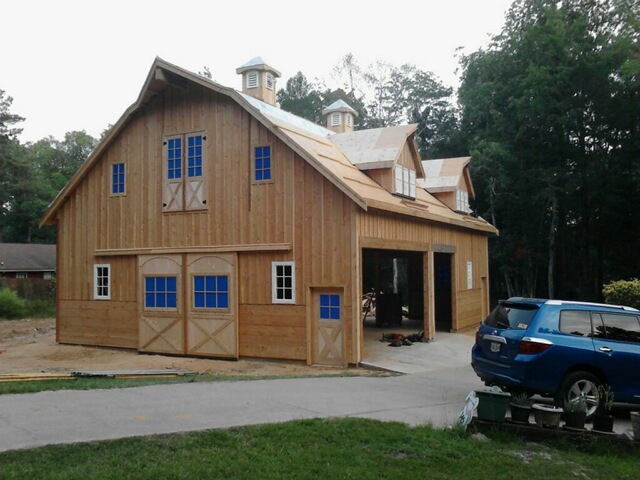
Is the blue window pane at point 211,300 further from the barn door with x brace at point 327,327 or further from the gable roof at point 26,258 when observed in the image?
the gable roof at point 26,258

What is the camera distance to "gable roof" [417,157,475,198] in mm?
24531

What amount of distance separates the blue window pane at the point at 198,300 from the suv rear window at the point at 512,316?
361 inches

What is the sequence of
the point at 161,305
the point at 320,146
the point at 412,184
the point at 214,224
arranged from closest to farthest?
the point at 214,224 → the point at 161,305 → the point at 320,146 → the point at 412,184

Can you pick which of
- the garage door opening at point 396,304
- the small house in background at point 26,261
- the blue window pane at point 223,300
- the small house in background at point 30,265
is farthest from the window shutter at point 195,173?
the small house in background at point 26,261

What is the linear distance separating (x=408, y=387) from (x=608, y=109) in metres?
26.5

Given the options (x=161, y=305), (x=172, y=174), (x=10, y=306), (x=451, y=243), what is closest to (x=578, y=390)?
(x=161, y=305)

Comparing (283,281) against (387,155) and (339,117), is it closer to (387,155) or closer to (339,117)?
(387,155)

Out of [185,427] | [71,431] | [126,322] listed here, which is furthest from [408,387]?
[126,322]

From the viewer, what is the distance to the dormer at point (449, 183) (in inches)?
963

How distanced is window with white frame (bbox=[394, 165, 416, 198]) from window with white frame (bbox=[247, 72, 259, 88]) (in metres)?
7.41

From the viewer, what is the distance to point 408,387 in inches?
463

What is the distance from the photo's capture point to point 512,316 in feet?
31.2

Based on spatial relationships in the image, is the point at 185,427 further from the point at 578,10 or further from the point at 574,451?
the point at 578,10

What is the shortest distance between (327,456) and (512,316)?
4335 millimetres
